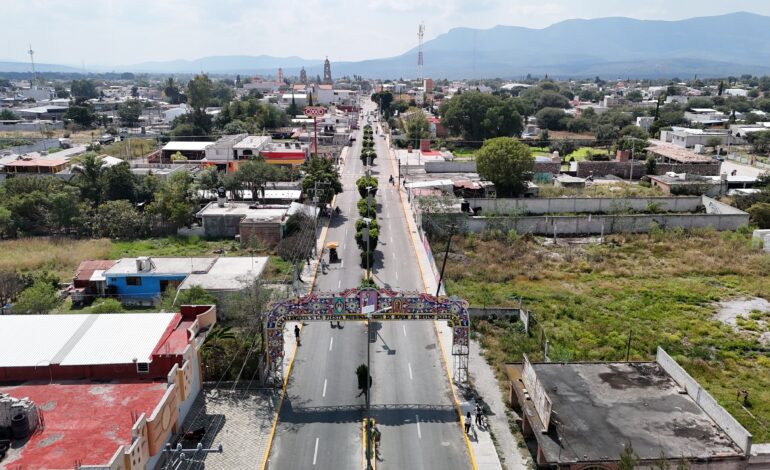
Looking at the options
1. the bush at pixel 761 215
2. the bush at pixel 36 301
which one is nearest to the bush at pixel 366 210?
the bush at pixel 36 301

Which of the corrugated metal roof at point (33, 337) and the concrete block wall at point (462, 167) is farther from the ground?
the concrete block wall at point (462, 167)

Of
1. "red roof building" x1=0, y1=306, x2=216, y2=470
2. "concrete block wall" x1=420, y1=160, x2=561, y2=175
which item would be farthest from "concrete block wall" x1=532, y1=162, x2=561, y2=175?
"red roof building" x1=0, y1=306, x2=216, y2=470

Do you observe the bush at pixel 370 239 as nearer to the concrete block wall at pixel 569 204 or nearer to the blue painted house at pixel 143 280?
the blue painted house at pixel 143 280

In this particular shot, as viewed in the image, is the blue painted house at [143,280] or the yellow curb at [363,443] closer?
the yellow curb at [363,443]

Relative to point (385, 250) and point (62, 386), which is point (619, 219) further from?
point (62, 386)

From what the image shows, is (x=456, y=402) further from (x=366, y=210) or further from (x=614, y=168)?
(x=614, y=168)
